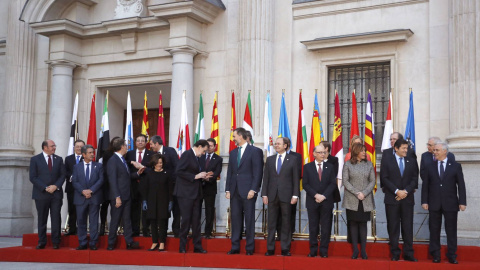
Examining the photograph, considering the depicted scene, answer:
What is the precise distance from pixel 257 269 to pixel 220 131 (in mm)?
5772

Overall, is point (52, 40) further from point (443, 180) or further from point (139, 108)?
point (443, 180)

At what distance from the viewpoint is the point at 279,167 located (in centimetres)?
1016

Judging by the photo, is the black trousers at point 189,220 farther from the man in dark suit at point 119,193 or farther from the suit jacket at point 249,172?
the man in dark suit at point 119,193

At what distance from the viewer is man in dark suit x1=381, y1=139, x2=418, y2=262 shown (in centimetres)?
946

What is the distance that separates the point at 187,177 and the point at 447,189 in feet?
13.1

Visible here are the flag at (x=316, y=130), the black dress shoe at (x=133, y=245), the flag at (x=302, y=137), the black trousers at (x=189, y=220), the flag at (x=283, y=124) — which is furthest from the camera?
the flag at (x=283, y=124)

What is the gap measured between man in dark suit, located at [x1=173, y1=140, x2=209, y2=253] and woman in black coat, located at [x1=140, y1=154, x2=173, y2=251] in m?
0.31

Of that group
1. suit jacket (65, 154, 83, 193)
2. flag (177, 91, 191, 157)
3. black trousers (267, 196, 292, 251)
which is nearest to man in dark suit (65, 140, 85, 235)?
suit jacket (65, 154, 83, 193)

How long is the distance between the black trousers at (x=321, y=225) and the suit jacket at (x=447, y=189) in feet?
4.92

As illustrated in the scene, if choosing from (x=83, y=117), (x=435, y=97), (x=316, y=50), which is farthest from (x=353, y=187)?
(x=83, y=117)

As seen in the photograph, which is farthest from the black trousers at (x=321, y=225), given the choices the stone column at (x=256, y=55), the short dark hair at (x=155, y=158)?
the stone column at (x=256, y=55)

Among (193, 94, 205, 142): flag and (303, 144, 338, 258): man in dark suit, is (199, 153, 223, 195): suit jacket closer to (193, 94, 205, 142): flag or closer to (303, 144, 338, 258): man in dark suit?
(303, 144, 338, 258): man in dark suit

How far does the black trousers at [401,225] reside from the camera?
945cm

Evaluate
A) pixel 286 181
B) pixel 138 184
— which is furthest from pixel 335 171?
pixel 138 184
